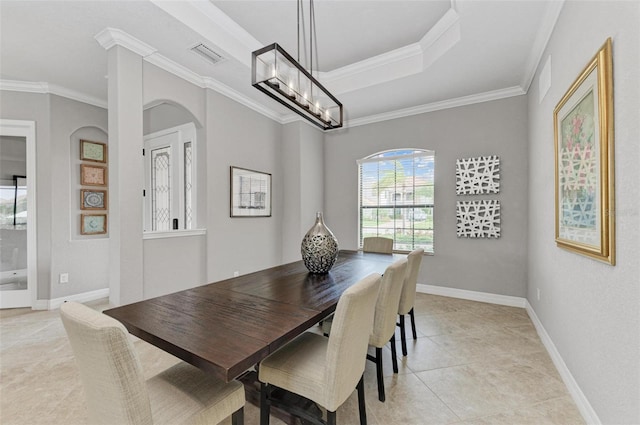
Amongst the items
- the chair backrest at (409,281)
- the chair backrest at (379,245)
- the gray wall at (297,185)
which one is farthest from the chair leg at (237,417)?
the gray wall at (297,185)

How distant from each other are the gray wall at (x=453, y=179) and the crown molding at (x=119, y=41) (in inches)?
124

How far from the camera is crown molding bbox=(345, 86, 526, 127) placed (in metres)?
3.62

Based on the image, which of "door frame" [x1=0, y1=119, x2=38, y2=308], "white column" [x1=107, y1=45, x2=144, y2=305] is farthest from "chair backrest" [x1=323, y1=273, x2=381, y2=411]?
"door frame" [x1=0, y1=119, x2=38, y2=308]

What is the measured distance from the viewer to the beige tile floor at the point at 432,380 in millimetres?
1685

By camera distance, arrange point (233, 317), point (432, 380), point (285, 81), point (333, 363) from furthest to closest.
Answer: point (285, 81)
point (432, 380)
point (233, 317)
point (333, 363)

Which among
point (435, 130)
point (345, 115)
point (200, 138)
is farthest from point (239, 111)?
point (435, 130)

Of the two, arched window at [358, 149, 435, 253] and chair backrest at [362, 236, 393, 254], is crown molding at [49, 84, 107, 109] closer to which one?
arched window at [358, 149, 435, 253]

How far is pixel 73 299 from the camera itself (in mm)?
3795

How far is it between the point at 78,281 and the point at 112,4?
139 inches

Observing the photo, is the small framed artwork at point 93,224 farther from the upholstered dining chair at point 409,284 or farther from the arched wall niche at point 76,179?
the upholstered dining chair at point 409,284

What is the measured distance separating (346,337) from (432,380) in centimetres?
128

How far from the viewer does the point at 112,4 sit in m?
2.18

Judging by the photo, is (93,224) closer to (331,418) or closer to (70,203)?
(70,203)

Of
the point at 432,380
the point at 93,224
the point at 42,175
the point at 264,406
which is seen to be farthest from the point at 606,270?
the point at 42,175
